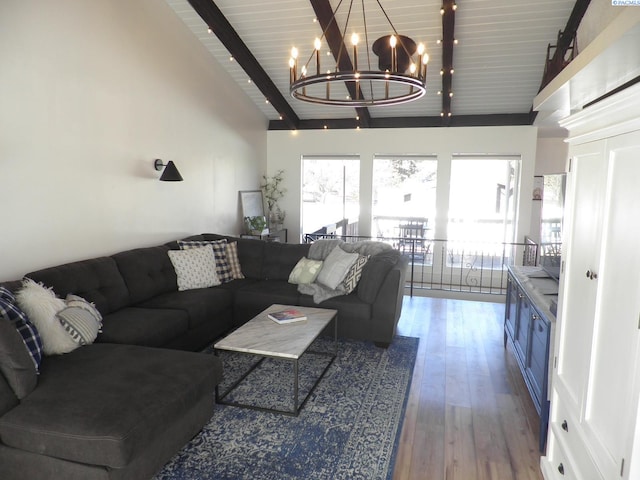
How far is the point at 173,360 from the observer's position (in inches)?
104

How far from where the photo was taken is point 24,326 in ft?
8.13

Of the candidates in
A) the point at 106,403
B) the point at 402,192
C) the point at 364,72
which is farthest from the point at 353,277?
the point at 402,192

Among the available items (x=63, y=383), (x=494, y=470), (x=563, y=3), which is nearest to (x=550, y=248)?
(x=494, y=470)

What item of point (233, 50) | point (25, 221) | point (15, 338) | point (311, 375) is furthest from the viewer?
point (233, 50)

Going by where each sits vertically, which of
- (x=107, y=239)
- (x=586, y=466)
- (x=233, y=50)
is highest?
(x=233, y=50)

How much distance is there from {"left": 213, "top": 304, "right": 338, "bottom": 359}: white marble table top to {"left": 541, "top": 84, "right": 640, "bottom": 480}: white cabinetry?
1562mm

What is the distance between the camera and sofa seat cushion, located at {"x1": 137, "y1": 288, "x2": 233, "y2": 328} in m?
3.84

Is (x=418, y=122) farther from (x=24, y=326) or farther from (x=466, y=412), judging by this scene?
(x=24, y=326)

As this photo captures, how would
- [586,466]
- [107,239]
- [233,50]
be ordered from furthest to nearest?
1. [233,50]
2. [107,239]
3. [586,466]

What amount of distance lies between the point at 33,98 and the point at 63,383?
227 cm

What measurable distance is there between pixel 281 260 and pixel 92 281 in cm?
204

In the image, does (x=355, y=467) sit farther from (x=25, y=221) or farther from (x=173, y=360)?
(x=25, y=221)

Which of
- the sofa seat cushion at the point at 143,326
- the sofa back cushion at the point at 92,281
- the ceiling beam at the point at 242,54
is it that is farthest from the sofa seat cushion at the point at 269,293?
the ceiling beam at the point at 242,54

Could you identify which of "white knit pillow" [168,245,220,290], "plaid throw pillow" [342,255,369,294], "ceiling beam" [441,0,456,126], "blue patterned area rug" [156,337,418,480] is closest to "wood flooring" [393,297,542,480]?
"blue patterned area rug" [156,337,418,480]
